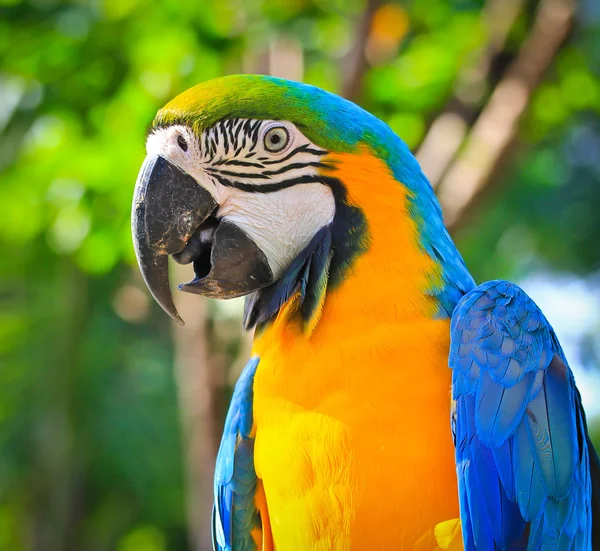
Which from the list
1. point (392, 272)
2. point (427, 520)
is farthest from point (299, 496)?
point (392, 272)

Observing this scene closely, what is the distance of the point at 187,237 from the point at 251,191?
0.19 m

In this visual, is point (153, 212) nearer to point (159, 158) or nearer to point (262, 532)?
point (159, 158)

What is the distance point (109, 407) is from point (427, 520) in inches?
329

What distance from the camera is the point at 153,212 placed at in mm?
1734

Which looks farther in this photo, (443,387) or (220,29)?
(220,29)

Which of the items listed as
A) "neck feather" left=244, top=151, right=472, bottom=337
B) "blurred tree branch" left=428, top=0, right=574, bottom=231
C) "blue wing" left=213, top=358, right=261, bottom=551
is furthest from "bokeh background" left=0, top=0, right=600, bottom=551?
"neck feather" left=244, top=151, right=472, bottom=337

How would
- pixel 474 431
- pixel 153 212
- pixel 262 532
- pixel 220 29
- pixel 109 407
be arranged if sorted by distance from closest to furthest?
pixel 474 431 → pixel 153 212 → pixel 262 532 → pixel 220 29 → pixel 109 407

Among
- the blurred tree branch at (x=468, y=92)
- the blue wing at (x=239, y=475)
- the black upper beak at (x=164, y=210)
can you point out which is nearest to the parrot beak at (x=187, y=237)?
the black upper beak at (x=164, y=210)

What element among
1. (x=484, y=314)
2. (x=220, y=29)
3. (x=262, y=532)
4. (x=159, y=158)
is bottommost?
(x=262, y=532)

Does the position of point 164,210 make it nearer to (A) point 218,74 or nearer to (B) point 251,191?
(B) point 251,191

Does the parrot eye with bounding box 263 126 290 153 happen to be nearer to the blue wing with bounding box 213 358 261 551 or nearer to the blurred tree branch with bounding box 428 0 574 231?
the blue wing with bounding box 213 358 261 551

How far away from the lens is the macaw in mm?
1625

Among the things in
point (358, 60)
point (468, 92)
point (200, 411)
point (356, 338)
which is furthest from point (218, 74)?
point (356, 338)

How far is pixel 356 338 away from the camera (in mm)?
1713
